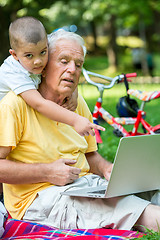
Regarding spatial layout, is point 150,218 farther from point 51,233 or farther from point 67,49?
point 67,49

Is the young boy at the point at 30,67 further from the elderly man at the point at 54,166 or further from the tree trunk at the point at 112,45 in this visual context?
the tree trunk at the point at 112,45

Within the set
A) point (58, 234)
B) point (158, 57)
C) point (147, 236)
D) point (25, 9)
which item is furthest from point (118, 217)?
point (158, 57)

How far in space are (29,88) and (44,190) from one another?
59 centimetres

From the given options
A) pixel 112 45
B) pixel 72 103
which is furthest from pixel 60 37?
pixel 112 45

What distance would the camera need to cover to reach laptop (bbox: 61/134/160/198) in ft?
7.29

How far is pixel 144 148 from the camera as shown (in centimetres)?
229

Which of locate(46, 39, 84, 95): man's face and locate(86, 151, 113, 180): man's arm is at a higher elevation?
locate(46, 39, 84, 95): man's face

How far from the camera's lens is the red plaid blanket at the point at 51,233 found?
7.49ft

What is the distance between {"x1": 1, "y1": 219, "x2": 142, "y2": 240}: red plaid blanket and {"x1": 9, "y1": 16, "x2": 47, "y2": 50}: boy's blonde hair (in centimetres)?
104

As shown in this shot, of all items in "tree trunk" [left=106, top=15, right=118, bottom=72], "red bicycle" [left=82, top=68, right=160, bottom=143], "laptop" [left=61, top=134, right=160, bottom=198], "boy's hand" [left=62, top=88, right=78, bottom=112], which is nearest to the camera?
"laptop" [left=61, top=134, right=160, bottom=198]

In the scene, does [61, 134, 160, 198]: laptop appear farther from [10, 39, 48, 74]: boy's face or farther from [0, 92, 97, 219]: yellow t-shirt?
[10, 39, 48, 74]: boy's face

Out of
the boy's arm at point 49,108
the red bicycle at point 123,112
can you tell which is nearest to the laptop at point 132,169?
the boy's arm at point 49,108

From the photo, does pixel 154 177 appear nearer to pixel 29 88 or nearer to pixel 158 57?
pixel 29 88

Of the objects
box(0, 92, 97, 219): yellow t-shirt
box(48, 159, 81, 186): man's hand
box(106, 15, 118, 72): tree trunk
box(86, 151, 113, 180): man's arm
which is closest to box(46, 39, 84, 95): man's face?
box(0, 92, 97, 219): yellow t-shirt
